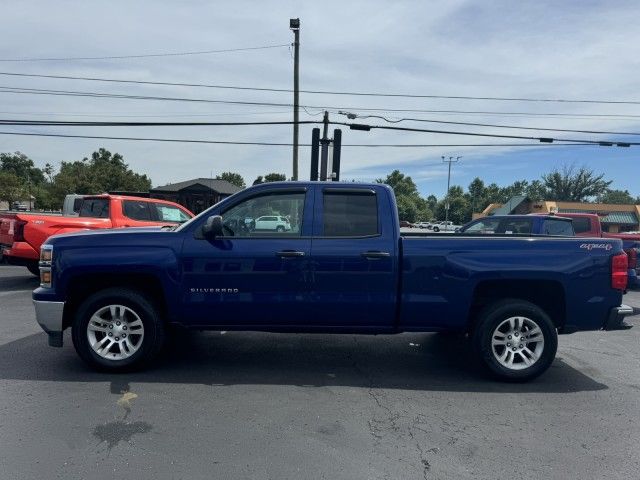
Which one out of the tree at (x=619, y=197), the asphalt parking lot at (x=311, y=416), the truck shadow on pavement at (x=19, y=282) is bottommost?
the asphalt parking lot at (x=311, y=416)

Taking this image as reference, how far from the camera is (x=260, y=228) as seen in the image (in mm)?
4977

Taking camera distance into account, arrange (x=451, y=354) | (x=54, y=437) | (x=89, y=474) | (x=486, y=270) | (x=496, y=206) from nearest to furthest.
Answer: (x=89, y=474) → (x=54, y=437) → (x=486, y=270) → (x=451, y=354) → (x=496, y=206)

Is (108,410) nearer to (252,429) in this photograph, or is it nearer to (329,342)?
(252,429)

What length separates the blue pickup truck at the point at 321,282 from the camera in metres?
4.84

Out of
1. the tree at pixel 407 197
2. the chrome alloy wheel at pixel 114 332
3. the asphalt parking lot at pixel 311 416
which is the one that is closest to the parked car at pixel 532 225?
the asphalt parking lot at pixel 311 416

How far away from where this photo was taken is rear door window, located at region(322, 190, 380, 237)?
4.96 m

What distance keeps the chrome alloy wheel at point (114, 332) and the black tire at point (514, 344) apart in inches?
134

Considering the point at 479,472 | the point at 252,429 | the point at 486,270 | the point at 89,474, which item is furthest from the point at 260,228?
the point at 479,472

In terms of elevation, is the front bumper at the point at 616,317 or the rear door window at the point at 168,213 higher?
the rear door window at the point at 168,213

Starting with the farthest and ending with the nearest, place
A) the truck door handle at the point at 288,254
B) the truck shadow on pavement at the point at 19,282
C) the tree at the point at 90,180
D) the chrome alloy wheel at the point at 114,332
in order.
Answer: the tree at the point at 90,180 → the truck shadow on pavement at the point at 19,282 → the chrome alloy wheel at the point at 114,332 → the truck door handle at the point at 288,254

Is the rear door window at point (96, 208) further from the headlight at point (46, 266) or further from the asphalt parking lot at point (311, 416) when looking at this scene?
the headlight at point (46, 266)

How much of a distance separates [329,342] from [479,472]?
10.7 feet

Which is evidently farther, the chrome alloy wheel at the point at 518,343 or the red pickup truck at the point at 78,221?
the red pickup truck at the point at 78,221

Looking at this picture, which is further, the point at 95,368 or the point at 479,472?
the point at 95,368
